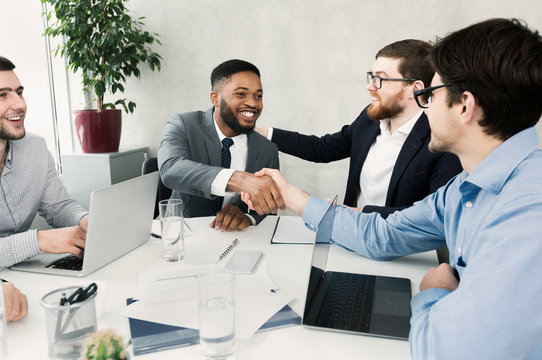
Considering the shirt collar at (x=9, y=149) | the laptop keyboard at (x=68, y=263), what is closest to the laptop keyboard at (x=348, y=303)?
the laptop keyboard at (x=68, y=263)

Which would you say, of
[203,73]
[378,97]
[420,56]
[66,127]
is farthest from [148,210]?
[66,127]

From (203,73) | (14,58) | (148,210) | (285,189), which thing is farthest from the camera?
(203,73)

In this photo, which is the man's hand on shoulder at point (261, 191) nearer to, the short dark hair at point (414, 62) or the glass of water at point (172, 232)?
the glass of water at point (172, 232)

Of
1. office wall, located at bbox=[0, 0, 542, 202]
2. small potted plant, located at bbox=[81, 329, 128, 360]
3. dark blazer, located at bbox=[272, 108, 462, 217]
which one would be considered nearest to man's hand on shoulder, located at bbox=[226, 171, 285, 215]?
dark blazer, located at bbox=[272, 108, 462, 217]

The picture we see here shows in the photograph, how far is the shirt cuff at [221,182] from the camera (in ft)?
6.17

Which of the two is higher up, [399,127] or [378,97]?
[378,97]

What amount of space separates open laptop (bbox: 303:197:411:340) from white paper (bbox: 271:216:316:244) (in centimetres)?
36

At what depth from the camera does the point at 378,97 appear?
2.29 m

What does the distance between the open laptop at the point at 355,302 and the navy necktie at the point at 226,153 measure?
49.1 inches

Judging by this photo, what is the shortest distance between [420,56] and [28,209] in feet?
6.75

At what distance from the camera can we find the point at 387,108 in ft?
7.48

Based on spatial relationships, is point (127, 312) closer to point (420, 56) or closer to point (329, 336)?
point (329, 336)

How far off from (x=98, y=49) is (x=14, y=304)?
3005mm

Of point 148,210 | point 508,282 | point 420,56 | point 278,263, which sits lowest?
point 278,263
